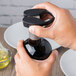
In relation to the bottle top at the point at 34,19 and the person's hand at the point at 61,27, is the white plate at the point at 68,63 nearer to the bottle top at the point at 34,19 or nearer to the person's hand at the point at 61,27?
the person's hand at the point at 61,27

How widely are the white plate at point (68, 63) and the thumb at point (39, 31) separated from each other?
280 mm

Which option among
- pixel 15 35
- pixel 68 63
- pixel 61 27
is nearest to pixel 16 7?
pixel 15 35

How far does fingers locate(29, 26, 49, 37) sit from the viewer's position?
21.3 inches

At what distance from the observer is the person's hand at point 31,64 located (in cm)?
60

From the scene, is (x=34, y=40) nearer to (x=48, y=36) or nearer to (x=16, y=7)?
(x=48, y=36)

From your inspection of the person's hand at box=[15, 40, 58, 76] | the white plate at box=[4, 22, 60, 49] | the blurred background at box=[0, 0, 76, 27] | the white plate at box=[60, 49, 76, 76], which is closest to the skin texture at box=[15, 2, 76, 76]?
the person's hand at box=[15, 40, 58, 76]

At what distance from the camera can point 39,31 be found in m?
0.56

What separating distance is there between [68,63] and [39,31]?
14.0 inches

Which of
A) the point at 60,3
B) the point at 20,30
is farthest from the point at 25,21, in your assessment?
the point at 60,3

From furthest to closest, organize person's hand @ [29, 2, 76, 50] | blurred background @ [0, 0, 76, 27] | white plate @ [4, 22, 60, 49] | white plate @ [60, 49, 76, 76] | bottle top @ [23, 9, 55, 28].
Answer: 1. blurred background @ [0, 0, 76, 27]
2. white plate @ [4, 22, 60, 49]
3. white plate @ [60, 49, 76, 76]
4. person's hand @ [29, 2, 76, 50]
5. bottle top @ [23, 9, 55, 28]

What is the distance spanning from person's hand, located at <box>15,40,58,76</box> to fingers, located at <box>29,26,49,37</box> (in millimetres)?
72

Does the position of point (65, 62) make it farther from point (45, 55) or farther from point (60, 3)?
point (60, 3)

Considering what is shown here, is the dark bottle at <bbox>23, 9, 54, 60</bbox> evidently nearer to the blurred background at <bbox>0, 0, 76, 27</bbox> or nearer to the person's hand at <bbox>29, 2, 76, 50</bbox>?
the person's hand at <bbox>29, 2, 76, 50</bbox>

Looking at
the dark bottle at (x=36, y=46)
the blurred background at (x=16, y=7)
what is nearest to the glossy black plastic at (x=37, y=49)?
the dark bottle at (x=36, y=46)
